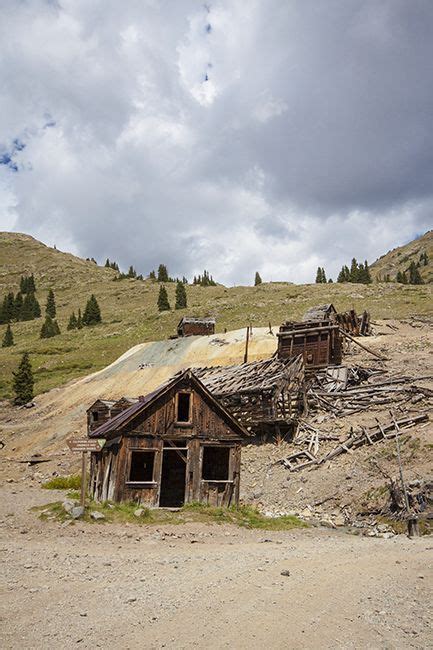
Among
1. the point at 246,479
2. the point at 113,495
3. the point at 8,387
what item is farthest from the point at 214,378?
the point at 8,387

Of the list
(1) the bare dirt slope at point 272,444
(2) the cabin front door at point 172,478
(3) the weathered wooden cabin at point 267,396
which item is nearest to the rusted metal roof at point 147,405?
(2) the cabin front door at point 172,478

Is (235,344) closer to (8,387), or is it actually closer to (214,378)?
(214,378)

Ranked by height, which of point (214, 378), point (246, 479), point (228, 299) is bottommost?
point (246, 479)

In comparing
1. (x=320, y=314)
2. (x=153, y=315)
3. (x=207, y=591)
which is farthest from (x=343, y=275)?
(x=207, y=591)

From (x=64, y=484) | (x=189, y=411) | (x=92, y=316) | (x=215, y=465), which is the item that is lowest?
(x=64, y=484)

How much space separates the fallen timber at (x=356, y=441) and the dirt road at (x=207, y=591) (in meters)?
10.7

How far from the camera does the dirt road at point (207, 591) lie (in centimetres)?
871

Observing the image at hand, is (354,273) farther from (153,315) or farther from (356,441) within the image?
(356,441)

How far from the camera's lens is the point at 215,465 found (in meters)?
27.9

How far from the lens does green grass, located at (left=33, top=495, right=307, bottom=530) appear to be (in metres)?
19.9

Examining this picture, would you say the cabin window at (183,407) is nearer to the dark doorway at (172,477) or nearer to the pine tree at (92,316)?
the dark doorway at (172,477)

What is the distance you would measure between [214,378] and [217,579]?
95.5ft

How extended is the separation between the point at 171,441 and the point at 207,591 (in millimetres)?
13081

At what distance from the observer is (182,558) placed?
14805 mm
